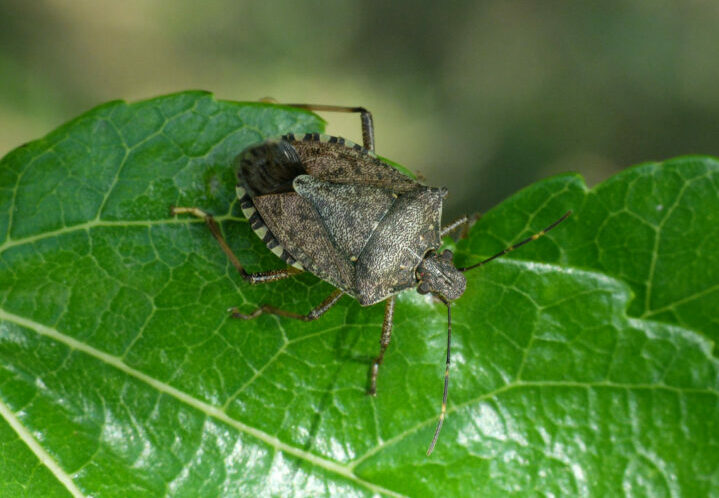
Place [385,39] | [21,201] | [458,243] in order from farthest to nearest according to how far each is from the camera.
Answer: [385,39]
[458,243]
[21,201]

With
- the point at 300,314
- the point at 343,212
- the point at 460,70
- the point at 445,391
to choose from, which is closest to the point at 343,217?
the point at 343,212

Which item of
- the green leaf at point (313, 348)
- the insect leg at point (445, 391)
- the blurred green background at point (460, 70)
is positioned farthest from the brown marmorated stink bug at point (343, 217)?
the blurred green background at point (460, 70)

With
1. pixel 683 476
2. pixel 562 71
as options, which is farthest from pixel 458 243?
pixel 562 71

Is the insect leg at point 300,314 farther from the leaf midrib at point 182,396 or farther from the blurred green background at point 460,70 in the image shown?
the blurred green background at point 460,70

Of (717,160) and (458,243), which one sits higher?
(717,160)

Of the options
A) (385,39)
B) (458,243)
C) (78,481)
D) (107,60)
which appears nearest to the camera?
(78,481)

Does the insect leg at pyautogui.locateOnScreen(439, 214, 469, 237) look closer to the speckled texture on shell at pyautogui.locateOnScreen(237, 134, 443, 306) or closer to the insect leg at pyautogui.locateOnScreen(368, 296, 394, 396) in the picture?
the speckled texture on shell at pyautogui.locateOnScreen(237, 134, 443, 306)

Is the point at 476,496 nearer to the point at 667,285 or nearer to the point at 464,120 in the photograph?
the point at 667,285

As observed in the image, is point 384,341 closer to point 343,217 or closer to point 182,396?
point 343,217
